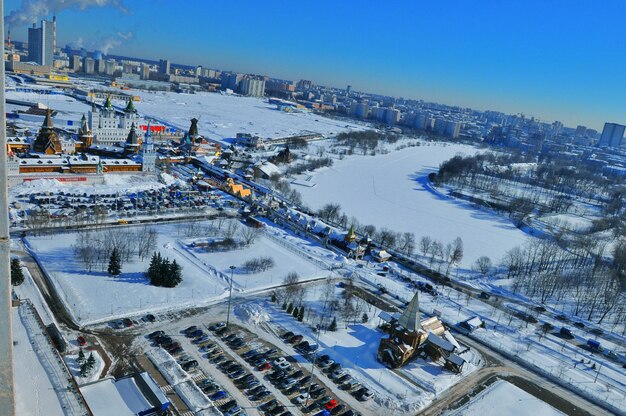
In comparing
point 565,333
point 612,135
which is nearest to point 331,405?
point 565,333

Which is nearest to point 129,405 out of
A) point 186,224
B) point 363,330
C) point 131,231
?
point 363,330

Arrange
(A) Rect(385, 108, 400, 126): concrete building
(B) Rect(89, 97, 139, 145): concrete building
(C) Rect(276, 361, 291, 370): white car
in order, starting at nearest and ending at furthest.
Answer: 1. (C) Rect(276, 361, 291, 370): white car
2. (B) Rect(89, 97, 139, 145): concrete building
3. (A) Rect(385, 108, 400, 126): concrete building

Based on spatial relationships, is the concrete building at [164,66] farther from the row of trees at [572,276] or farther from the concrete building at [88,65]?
the row of trees at [572,276]

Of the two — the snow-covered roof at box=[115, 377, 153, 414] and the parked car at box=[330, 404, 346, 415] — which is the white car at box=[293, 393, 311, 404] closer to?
the parked car at box=[330, 404, 346, 415]

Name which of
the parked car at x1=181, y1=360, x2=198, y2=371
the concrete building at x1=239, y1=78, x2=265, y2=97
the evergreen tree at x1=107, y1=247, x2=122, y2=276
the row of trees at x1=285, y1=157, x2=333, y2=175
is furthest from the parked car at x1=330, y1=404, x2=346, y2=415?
the concrete building at x1=239, y1=78, x2=265, y2=97

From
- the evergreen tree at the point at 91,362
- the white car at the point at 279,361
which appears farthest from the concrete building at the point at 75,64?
the white car at the point at 279,361

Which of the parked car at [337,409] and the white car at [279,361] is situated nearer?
the parked car at [337,409]
